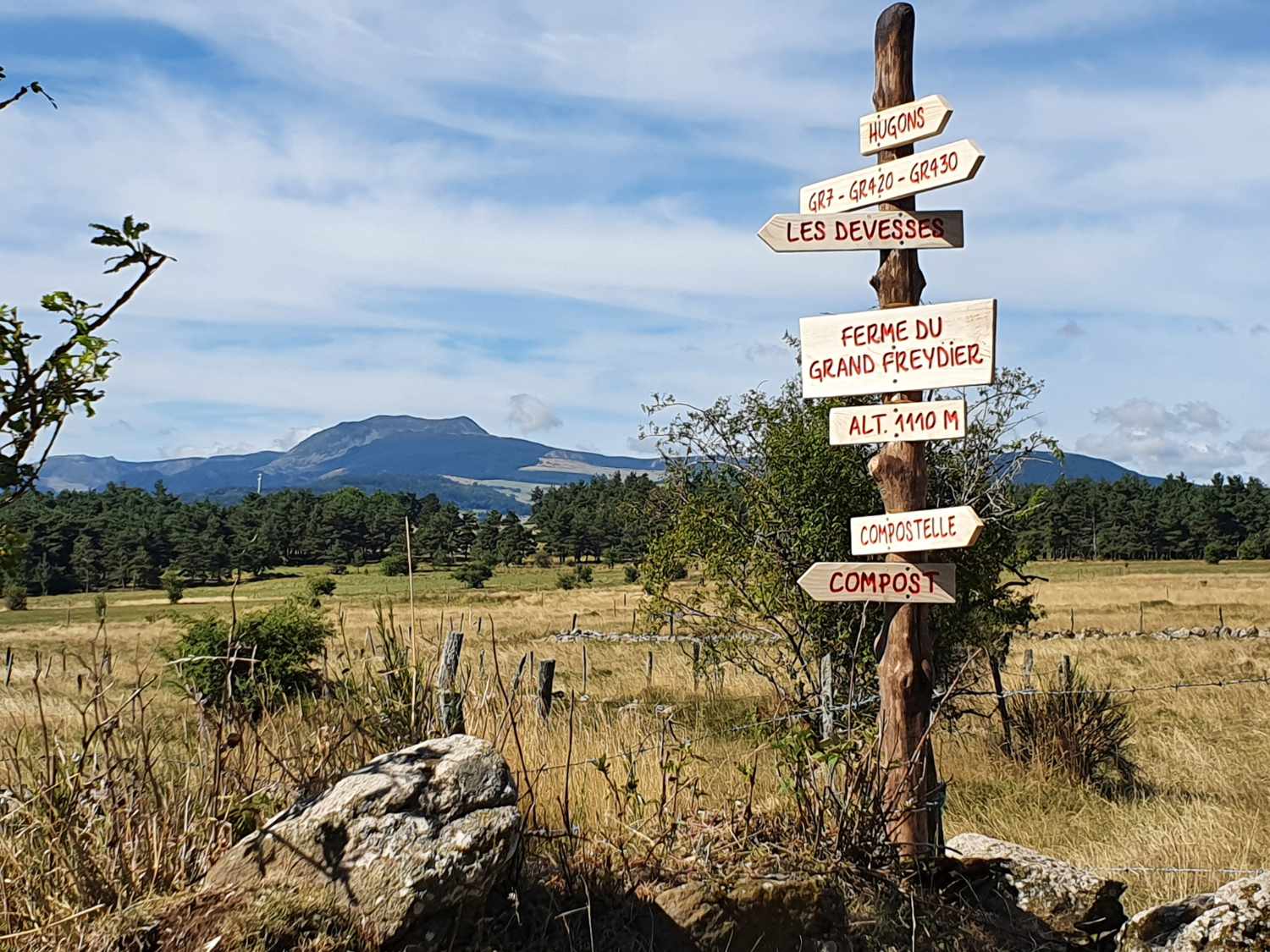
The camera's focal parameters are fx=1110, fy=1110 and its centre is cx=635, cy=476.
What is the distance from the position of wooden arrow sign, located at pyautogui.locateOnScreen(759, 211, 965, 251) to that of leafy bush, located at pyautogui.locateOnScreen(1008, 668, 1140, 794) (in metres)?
5.90

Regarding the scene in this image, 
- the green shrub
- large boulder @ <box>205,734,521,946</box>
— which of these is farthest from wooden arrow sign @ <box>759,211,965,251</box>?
the green shrub

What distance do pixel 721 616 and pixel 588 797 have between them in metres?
4.80

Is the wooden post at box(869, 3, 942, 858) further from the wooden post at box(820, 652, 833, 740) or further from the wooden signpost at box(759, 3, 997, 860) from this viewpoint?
the wooden post at box(820, 652, 833, 740)

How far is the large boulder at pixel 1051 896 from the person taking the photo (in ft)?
16.0

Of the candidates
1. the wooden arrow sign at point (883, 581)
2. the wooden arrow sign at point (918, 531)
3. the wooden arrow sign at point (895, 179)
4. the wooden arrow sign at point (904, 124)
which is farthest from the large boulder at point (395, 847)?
the wooden arrow sign at point (904, 124)

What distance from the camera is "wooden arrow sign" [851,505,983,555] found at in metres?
4.68

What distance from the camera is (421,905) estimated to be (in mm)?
3629

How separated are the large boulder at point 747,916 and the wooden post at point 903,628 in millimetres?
696

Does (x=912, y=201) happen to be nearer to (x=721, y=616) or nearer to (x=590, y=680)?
(x=721, y=616)

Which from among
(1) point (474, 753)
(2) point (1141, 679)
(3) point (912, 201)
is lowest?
(2) point (1141, 679)

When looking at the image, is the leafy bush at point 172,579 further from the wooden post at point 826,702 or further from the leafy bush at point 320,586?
the wooden post at point 826,702

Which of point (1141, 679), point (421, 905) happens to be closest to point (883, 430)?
point (421, 905)

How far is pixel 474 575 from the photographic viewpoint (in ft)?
223

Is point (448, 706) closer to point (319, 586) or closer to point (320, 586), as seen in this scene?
point (320, 586)
